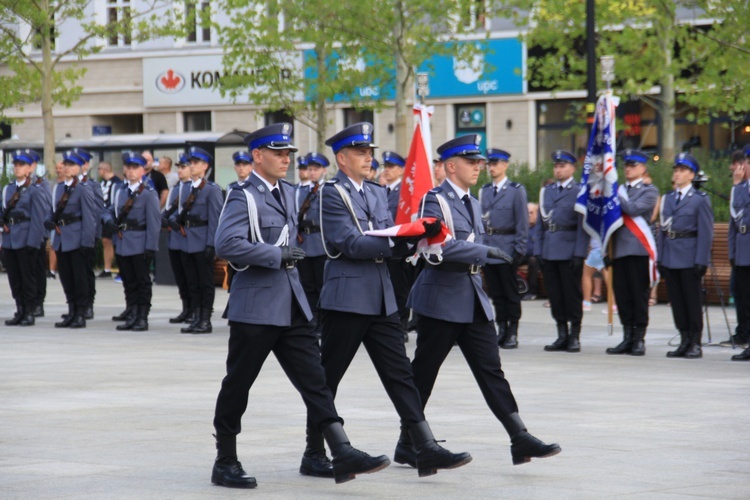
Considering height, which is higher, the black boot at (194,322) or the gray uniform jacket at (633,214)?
the gray uniform jacket at (633,214)

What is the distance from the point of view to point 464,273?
27.0ft

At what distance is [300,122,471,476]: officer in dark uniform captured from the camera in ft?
25.3

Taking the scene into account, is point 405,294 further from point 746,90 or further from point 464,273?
point 746,90

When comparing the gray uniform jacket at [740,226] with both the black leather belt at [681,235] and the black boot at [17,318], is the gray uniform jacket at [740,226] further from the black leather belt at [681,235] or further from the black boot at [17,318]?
the black boot at [17,318]

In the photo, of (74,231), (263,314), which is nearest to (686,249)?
(263,314)

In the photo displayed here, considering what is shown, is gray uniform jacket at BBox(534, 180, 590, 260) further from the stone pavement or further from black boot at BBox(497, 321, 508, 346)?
the stone pavement

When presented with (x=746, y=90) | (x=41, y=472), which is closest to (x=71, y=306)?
(x=41, y=472)

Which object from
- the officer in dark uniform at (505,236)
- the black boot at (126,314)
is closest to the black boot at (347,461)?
the officer in dark uniform at (505,236)

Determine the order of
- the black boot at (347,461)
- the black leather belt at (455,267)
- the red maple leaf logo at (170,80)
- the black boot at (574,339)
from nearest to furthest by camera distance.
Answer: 1. the black boot at (347,461)
2. the black leather belt at (455,267)
3. the black boot at (574,339)
4. the red maple leaf logo at (170,80)

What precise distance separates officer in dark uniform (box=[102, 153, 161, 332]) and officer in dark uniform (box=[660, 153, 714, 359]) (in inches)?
244

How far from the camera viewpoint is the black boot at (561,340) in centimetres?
1467

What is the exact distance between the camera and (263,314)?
7.48m

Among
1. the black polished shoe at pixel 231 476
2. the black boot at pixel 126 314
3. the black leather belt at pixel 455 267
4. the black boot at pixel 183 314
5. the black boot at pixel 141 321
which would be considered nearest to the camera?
the black polished shoe at pixel 231 476

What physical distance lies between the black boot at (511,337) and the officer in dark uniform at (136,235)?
14.9 feet
